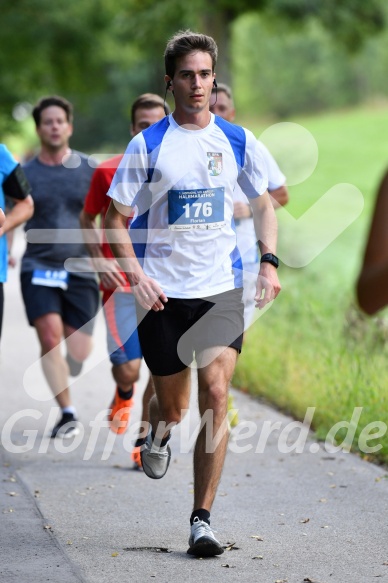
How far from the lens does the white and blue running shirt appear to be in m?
5.63

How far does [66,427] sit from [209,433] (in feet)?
10.2

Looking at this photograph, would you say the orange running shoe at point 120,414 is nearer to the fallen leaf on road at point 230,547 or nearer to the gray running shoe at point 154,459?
the gray running shoe at point 154,459

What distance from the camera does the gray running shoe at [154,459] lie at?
6.22 metres

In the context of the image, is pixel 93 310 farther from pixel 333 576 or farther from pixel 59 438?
pixel 333 576

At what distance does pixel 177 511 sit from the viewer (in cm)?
646

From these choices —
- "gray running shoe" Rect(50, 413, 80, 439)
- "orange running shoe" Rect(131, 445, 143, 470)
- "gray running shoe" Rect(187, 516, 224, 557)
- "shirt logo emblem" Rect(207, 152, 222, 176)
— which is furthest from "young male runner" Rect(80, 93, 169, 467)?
"gray running shoe" Rect(187, 516, 224, 557)

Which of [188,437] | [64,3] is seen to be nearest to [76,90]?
[64,3]

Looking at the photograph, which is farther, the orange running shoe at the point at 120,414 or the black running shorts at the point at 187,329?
the orange running shoe at the point at 120,414

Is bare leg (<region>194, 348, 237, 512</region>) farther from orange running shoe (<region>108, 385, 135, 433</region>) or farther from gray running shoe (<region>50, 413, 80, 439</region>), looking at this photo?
gray running shoe (<region>50, 413, 80, 439</region>)

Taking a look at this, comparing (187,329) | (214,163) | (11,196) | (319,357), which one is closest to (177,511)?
(187,329)

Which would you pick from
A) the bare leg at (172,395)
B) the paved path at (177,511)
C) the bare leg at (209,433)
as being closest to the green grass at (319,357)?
the paved path at (177,511)

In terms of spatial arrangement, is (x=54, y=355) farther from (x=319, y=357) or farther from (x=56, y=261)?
(x=319, y=357)

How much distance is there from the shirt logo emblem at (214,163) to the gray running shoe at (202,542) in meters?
1.54

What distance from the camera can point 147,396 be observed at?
734 centimetres
